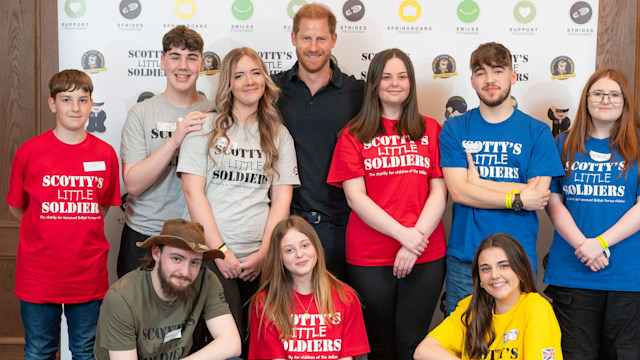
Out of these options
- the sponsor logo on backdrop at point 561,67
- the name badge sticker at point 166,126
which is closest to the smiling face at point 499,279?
the name badge sticker at point 166,126

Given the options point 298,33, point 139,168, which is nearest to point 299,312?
point 139,168

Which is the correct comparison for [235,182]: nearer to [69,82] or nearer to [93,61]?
[69,82]

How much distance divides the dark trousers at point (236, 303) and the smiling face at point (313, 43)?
1.09m

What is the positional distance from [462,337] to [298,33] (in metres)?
1.66

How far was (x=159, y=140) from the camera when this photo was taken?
2.96 meters

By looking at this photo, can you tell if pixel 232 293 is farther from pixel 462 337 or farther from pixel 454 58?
pixel 454 58

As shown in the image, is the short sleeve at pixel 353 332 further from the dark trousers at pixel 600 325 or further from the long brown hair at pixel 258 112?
the dark trousers at pixel 600 325

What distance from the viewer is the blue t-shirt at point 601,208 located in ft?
8.99

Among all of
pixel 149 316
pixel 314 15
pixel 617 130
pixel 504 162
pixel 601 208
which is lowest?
pixel 149 316

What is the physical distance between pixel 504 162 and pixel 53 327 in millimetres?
2246

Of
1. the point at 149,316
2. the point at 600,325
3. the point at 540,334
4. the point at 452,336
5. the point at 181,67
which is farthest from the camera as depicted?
the point at 181,67

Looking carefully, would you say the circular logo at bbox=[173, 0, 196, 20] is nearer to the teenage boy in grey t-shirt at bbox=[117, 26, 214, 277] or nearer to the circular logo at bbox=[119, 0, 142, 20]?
the circular logo at bbox=[119, 0, 142, 20]

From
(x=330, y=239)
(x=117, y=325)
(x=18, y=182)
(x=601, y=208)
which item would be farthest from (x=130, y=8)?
(x=601, y=208)

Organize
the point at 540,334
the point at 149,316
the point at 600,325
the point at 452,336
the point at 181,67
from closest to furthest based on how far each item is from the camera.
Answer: the point at 540,334 → the point at 149,316 → the point at 452,336 → the point at 600,325 → the point at 181,67
